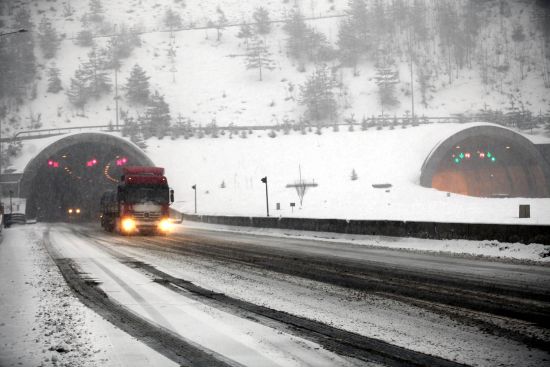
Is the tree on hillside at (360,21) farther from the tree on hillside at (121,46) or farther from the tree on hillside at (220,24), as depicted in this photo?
the tree on hillside at (121,46)

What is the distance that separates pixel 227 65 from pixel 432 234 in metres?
105

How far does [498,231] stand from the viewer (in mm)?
16562

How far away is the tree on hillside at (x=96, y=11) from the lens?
15554cm

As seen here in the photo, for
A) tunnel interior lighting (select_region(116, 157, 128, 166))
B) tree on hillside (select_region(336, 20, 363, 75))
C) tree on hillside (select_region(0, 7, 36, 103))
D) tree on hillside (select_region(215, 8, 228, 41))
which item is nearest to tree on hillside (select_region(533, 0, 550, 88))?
tree on hillside (select_region(336, 20, 363, 75))

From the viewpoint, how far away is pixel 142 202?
98.4 ft

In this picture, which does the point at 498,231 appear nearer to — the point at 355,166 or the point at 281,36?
the point at 355,166

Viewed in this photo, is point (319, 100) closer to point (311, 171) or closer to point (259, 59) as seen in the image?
point (259, 59)

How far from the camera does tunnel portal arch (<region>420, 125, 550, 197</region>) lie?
177ft

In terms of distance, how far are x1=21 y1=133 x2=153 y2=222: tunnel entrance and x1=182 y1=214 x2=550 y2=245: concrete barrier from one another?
3191cm

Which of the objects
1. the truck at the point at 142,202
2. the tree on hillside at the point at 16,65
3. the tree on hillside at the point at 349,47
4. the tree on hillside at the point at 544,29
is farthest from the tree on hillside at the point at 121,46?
the truck at the point at 142,202

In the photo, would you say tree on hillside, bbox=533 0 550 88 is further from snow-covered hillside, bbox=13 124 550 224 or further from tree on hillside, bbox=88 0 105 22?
tree on hillside, bbox=88 0 105 22

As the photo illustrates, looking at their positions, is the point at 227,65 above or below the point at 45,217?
above

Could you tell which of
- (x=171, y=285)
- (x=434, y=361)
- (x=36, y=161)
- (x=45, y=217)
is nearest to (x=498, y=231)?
(x=171, y=285)

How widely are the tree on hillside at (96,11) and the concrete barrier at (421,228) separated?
140 meters
